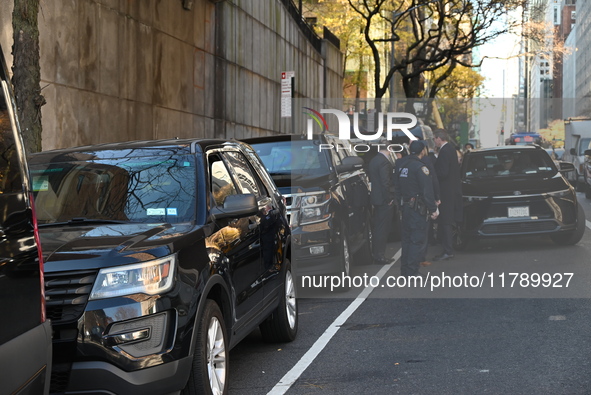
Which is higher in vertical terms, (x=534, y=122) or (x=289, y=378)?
(x=534, y=122)

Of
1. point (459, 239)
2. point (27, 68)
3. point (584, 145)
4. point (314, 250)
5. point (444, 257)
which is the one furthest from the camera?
point (584, 145)

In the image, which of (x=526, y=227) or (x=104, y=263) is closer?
(x=104, y=263)

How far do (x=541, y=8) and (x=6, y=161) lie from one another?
3260cm

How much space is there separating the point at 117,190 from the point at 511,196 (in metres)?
7.54

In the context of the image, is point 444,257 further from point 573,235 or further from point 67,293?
point 67,293

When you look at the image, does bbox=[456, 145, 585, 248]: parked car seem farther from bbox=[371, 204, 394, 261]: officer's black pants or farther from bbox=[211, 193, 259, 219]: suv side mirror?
bbox=[211, 193, 259, 219]: suv side mirror

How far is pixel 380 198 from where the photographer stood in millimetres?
12711

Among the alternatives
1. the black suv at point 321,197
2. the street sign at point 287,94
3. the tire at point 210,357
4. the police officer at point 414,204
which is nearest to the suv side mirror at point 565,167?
the police officer at point 414,204

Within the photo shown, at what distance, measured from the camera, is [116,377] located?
453cm

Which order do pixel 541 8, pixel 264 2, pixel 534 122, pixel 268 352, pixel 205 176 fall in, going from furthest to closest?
pixel 541 8, pixel 264 2, pixel 534 122, pixel 268 352, pixel 205 176

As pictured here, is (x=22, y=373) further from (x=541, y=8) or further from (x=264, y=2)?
(x=541, y=8)

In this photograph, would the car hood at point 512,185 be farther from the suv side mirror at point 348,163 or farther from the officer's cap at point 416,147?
the suv side mirror at point 348,163

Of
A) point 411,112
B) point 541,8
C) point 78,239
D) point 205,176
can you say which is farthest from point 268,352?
point 541,8

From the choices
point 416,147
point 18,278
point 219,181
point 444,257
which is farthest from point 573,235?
point 18,278
